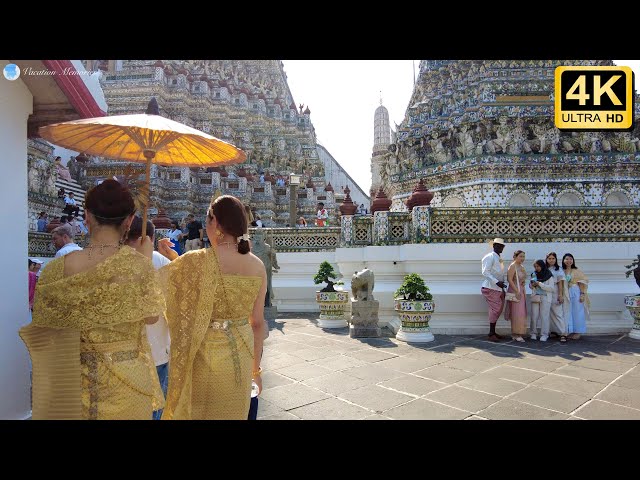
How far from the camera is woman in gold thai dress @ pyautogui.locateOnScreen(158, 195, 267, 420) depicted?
2.50 meters

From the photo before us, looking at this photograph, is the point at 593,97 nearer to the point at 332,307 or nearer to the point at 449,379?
the point at 449,379

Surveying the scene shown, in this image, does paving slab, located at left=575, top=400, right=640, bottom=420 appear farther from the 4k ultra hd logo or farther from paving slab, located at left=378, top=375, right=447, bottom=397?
the 4k ultra hd logo

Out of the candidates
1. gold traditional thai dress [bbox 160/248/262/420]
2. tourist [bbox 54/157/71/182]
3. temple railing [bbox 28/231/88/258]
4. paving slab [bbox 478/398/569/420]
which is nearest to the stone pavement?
paving slab [bbox 478/398/569/420]

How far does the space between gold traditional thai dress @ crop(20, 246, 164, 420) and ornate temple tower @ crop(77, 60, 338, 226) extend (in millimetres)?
16772

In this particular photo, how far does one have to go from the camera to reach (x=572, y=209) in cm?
838

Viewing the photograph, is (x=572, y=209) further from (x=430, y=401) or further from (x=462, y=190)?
(x=462, y=190)

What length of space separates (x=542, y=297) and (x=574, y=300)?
54 centimetres

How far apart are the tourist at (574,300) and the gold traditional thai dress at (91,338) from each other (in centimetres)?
700

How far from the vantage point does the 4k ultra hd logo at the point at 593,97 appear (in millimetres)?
4352

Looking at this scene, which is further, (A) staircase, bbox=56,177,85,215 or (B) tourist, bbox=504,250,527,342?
(A) staircase, bbox=56,177,85,215

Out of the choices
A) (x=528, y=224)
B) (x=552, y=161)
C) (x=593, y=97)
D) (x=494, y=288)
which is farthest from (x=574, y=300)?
(x=552, y=161)

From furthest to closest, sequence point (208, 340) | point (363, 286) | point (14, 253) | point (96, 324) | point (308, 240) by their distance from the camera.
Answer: point (308, 240)
point (363, 286)
point (14, 253)
point (208, 340)
point (96, 324)

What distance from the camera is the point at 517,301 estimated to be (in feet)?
23.1

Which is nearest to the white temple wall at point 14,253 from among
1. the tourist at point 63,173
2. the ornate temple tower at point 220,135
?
the ornate temple tower at point 220,135
